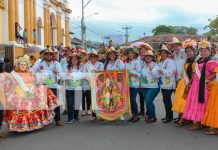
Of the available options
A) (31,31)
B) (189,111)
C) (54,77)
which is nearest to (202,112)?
(189,111)

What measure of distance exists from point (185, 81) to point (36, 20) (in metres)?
24.0

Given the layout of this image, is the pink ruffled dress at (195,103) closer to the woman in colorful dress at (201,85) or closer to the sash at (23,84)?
the woman in colorful dress at (201,85)

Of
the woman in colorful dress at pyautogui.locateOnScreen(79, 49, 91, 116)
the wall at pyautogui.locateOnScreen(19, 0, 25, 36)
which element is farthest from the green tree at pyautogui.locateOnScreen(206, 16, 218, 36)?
the woman in colorful dress at pyautogui.locateOnScreen(79, 49, 91, 116)

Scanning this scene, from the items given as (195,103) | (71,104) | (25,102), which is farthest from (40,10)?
(195,103)

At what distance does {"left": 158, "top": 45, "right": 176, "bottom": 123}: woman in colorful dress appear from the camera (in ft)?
26.6

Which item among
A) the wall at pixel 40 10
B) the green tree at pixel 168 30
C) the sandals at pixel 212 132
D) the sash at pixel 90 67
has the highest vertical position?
the green tree at pixel 168 30

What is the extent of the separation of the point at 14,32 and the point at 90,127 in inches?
680

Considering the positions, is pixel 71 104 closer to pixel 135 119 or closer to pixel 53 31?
pixel 135 119

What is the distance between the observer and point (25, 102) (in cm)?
735

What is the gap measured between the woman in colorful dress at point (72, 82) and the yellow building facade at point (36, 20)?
15.7 meters

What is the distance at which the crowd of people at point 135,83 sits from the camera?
7.22 metres

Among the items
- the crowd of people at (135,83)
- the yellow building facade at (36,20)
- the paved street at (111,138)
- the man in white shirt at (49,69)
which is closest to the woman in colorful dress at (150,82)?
the crowd of people at (135,83)

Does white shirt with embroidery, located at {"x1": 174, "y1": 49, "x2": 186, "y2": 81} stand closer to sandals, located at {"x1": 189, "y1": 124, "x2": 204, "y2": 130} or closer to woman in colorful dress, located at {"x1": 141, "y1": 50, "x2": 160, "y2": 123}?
woman in colorful dress, located at {"x1": 141, "y1": 50, "x2": 160, "y2": 123}

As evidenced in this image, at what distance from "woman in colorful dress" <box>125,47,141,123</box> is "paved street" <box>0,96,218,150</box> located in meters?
0.52
